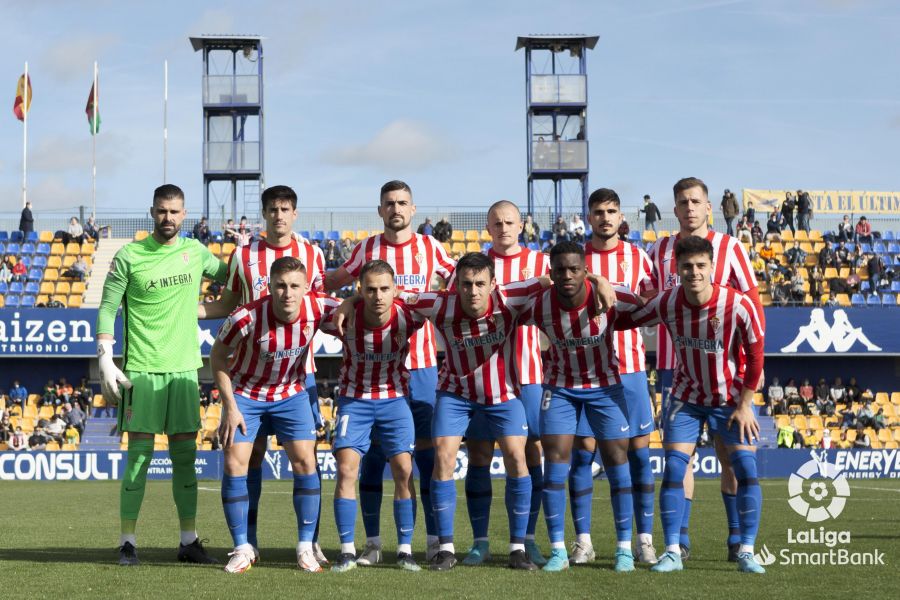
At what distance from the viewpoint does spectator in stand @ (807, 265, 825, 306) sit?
88.5ft

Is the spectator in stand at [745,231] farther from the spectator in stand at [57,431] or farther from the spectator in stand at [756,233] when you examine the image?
the spectator in stand at [57,431]

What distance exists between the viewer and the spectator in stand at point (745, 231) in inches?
1131

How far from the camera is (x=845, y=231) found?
30031 millimetres

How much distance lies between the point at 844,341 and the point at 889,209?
12.6 m

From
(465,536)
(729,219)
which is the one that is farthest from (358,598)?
(729,219)

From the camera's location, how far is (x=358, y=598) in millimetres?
5785

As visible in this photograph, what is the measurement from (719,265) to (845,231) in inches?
947

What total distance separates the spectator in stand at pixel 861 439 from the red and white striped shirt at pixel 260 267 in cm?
1894

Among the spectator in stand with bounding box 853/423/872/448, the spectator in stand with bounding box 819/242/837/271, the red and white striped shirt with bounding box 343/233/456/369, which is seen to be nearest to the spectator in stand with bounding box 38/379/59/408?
the spectator in stand with bounding box 853/423/872/448

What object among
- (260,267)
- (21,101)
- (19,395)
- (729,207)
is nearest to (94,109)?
(21,101)

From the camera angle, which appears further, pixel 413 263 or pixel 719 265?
pixel 413 263

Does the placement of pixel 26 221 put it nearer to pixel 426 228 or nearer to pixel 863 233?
pixel 426 228

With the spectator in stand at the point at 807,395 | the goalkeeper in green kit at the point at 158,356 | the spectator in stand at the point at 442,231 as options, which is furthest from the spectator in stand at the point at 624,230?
the goalkeeper in green kit at the point at 158,356

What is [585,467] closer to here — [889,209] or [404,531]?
[404,531]
